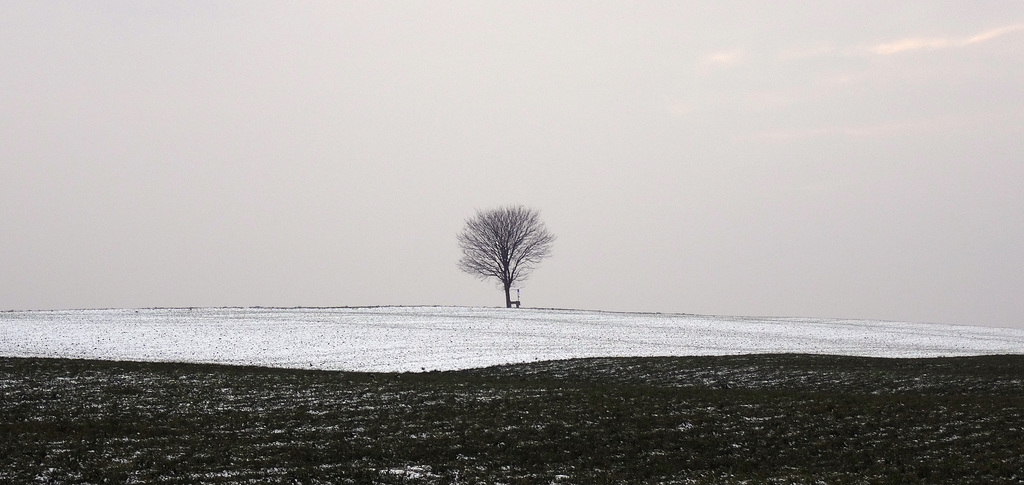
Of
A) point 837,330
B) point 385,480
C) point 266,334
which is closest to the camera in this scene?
point 385,480

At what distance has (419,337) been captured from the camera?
42438mm

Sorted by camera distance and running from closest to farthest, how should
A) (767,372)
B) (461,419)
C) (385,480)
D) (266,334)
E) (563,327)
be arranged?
(385,480) < (461,419) < (767,372) < (266,334) < (563,327)

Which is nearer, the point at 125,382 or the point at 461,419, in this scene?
the point at 461,419

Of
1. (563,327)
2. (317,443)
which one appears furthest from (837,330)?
(317,443)

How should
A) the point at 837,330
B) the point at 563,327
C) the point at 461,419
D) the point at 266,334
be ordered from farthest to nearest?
the point at 837,330, the point at 563,327, the point at 266,334, the point at 461,419

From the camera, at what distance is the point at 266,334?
43062 mm

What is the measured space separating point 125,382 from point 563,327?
29.5m

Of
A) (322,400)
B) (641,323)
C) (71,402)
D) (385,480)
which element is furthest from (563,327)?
(385,480)

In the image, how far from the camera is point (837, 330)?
55.7 meters

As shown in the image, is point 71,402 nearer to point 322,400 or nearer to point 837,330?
point 322,400

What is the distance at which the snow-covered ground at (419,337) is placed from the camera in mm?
35188

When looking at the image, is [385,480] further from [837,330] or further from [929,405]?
[837,330]

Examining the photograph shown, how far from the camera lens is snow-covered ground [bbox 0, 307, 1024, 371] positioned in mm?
35188

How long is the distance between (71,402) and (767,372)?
77.8 feet
